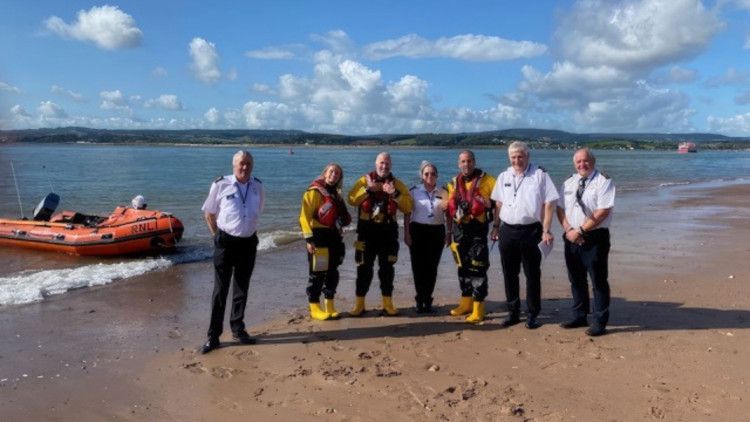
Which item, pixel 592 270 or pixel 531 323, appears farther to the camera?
pixel 531 323

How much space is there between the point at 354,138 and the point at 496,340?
489 feet

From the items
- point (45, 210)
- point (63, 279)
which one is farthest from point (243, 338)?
point (45, 210)

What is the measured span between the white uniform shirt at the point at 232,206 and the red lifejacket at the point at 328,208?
71cm

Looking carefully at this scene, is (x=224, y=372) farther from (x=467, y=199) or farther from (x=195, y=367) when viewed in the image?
(x=467, y=199)

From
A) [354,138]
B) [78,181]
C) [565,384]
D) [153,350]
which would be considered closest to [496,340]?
[565,384]

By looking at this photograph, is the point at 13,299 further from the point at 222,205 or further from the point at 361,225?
the point at 361,225

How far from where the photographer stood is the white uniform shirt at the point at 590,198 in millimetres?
5113

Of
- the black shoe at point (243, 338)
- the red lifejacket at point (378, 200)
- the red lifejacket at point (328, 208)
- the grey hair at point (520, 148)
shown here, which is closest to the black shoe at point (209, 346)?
the black shoe at point (243, 338)

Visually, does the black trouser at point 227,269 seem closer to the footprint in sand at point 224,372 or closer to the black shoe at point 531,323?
the footprint in sand at point 224,372

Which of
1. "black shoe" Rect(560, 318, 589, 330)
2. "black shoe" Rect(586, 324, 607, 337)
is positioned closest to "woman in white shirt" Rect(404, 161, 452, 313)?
"black shoe" Rect(560, 318, 589, 330)

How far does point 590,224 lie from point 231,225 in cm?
330

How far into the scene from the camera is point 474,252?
19.1 ft

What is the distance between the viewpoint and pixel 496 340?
5352 mm

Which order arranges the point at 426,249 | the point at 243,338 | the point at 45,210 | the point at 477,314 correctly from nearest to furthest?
the point at 243,338 → the point at 477,314 → the point at 426,249 → the point at 45,210
